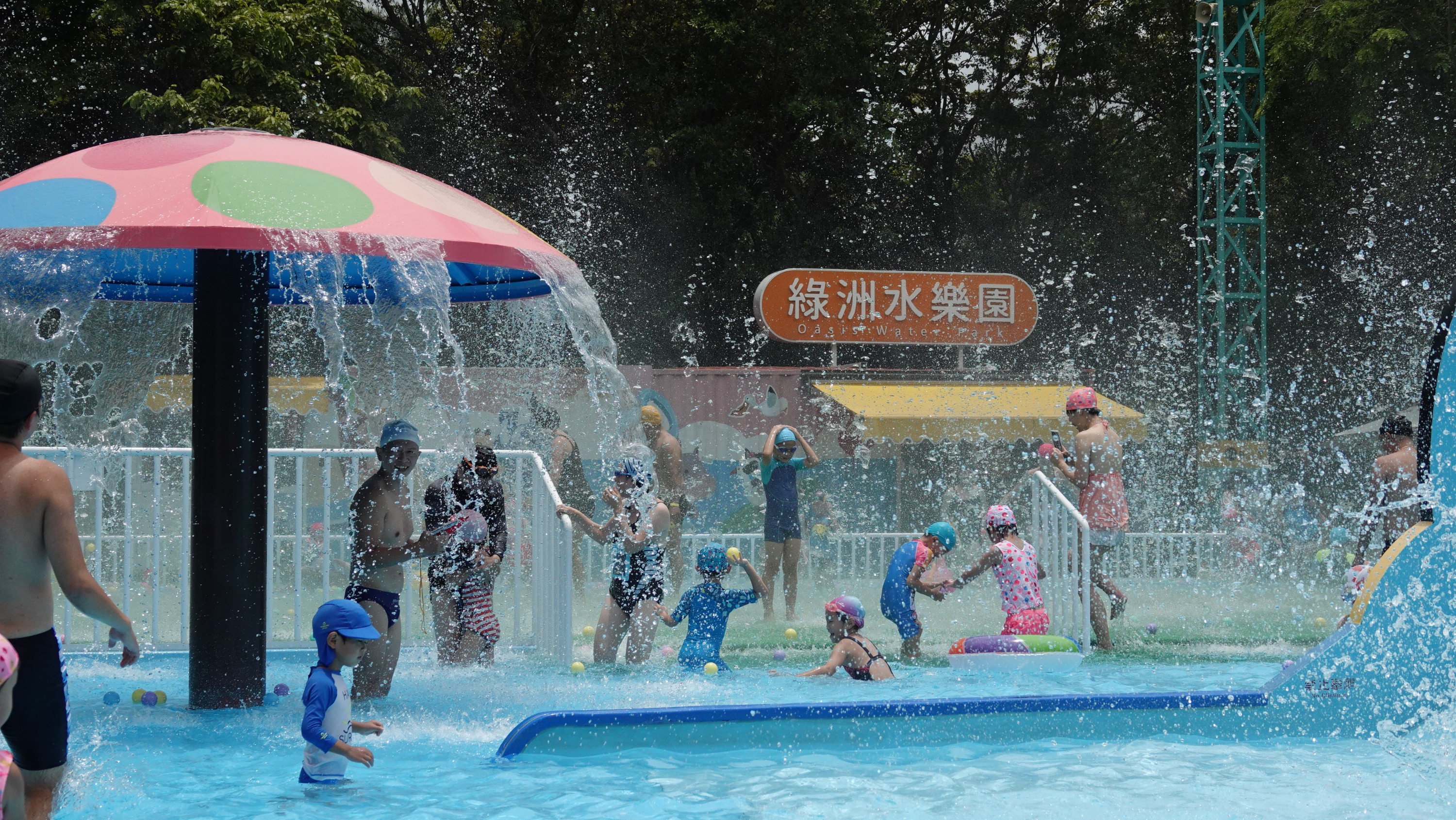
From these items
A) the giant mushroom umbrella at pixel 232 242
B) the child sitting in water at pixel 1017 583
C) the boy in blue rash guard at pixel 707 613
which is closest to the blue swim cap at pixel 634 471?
the boy in blue rash guard at pixel 707 613

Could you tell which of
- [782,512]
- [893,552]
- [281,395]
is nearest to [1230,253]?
[893,552]

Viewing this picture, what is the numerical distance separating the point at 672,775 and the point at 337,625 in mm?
1461

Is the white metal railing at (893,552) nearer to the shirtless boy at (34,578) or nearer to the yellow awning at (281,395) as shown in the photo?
the yellow awning at (281,395)

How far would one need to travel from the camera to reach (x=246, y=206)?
5.25m

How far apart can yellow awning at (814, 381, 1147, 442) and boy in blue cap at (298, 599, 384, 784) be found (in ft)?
40.8

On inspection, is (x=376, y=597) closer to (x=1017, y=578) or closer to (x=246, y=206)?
(x=246, y=206)

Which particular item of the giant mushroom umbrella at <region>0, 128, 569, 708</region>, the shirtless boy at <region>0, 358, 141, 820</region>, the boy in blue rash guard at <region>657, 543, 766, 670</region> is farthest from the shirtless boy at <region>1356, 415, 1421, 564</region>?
the shirtless boy at <region>0, 358, 141, 820</region>

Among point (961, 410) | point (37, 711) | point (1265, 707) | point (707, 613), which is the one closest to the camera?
point (37, 711)

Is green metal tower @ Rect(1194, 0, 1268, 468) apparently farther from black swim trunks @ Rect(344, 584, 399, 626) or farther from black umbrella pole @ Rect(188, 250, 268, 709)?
black umbrella pole @ Rect(188, 250, 268, 709)

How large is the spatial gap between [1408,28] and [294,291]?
17448 mm

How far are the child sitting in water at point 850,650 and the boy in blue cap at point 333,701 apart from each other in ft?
10.3

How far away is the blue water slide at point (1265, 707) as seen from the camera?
5.41 meters

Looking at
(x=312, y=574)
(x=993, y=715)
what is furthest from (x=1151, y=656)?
(x=312, y=574)

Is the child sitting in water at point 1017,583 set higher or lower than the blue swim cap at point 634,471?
lower
